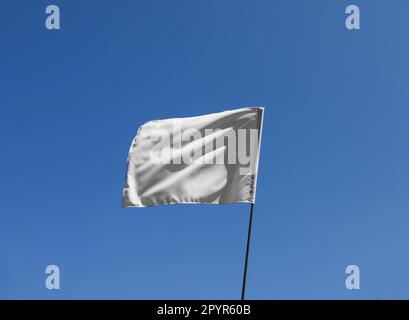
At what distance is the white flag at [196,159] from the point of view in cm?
1648

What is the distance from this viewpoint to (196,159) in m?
17.2

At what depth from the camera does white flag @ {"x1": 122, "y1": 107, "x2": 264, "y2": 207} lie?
649 inches
